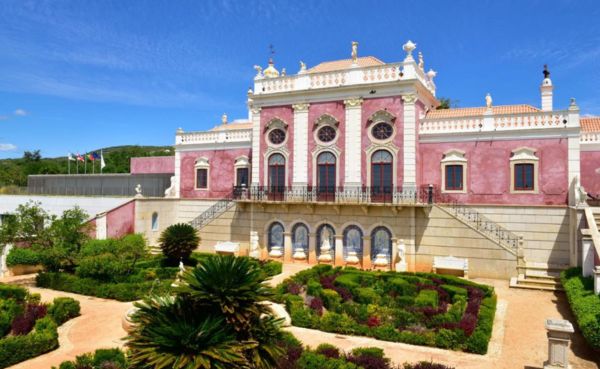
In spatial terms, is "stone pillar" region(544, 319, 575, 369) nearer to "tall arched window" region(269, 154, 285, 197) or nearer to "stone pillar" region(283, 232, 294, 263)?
"stone pillar" region(283, 232, 294, 263)

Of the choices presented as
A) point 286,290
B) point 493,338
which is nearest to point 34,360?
point 286,290

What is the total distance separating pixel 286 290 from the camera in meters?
18.1

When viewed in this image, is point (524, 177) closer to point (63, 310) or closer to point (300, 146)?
point (300, 146)

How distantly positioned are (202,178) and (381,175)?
13.5m

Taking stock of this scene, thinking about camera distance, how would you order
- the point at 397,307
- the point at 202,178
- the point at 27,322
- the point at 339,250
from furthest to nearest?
the point at 202,178 → the point at 339,250 → the point at 397,307 → the point at 27,322

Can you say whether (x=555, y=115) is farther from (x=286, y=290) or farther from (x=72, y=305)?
(x=72, y=305)

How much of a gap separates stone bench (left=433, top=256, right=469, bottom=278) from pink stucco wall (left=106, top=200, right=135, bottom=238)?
1988cm

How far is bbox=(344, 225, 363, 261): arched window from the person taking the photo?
25.3 meters

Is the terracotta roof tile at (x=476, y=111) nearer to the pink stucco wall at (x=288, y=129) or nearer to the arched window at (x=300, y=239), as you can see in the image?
the pink stucco wall at (x=288, y=129)

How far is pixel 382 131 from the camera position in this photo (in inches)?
991

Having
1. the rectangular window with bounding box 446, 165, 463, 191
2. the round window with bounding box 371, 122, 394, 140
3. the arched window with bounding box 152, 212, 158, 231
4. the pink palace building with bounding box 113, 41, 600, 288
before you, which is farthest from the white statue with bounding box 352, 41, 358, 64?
the arched window with bounding box 152, 212, 158, 231

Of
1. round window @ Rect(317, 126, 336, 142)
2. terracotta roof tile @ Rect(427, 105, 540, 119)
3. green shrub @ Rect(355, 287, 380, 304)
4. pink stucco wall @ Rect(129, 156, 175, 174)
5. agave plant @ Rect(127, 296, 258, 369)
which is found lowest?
green shrub @ Rect(355, 287, 380, 304)

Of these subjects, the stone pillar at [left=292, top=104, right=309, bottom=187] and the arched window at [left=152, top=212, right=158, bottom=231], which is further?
the arched window at [left=152, top=212, right=158, bottom=231]

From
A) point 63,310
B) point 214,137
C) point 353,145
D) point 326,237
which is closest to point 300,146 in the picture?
point 353,145
